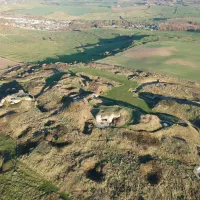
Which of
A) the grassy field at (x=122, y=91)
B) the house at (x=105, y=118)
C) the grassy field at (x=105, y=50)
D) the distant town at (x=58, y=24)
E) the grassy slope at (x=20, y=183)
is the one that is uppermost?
the house at (x=105, y=118)

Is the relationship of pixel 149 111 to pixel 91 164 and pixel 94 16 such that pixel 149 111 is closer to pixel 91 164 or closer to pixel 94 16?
pixel 91 164


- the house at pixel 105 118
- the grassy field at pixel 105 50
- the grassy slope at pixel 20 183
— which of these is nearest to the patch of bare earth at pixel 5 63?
the grassy field at pixel 105 50

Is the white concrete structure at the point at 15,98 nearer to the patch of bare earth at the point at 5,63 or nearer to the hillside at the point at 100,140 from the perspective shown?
the hillside at the point at 100,140

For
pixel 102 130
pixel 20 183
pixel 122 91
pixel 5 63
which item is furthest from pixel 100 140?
pixel 5 63

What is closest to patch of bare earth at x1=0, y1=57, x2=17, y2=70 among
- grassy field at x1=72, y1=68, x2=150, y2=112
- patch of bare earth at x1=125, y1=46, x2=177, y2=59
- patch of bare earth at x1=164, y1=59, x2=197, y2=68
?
grassy field at x1=72, y1=68, x2=150, y2=112

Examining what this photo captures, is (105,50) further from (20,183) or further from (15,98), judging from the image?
(20,183)

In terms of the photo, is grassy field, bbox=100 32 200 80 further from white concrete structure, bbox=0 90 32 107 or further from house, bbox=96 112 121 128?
white concrete structure, bbox=0 90 32 107
